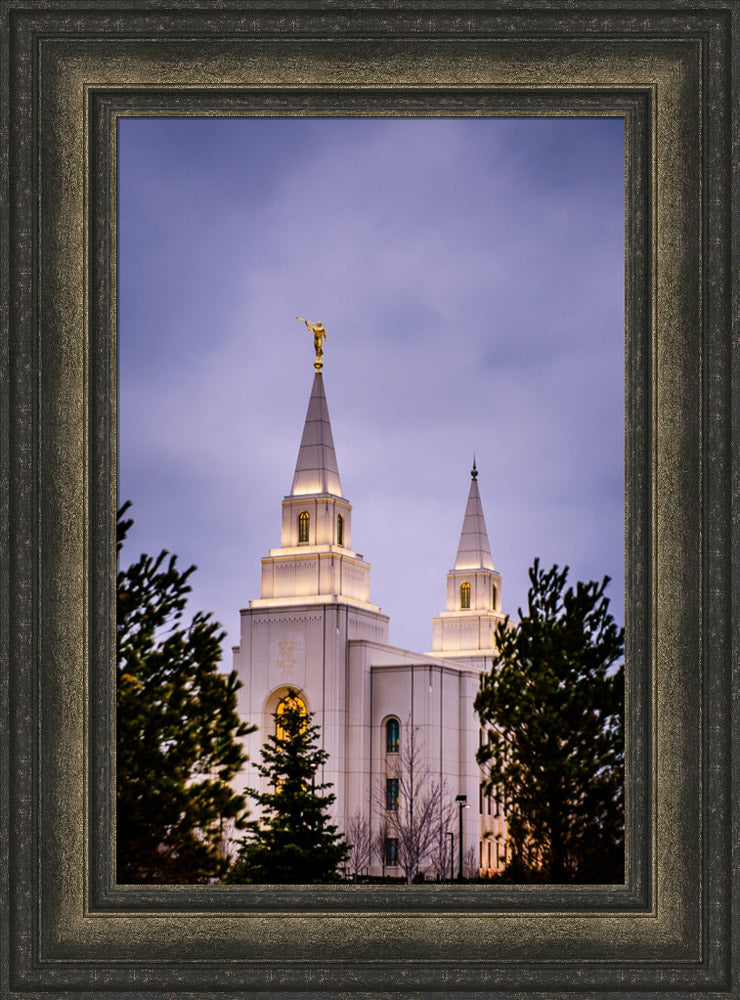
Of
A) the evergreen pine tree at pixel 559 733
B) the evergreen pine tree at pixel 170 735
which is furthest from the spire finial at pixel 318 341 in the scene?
the evergreen pine tree at pixel 559 733

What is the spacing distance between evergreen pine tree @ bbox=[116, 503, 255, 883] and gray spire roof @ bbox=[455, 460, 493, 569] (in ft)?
3.36

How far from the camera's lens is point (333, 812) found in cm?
630

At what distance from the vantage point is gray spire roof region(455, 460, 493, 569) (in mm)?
4176

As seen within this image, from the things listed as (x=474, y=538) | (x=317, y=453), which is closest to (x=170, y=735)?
(x=317, y=453)

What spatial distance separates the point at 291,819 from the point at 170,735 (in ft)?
4.73

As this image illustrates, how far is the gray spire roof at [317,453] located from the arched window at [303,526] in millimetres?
102

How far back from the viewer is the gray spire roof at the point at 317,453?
4.07 m

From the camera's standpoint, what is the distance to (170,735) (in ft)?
12.9

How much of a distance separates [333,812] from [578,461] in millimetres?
3264

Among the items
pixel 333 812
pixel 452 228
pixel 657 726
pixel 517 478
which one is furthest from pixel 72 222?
pixel 333 812

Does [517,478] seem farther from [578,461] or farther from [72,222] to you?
[72,222]

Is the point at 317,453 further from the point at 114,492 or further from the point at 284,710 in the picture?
the point at 284,710

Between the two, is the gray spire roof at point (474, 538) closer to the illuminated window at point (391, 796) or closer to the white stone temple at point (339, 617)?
the white stone temple at point (339, 617)

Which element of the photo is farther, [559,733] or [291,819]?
[291,819]
